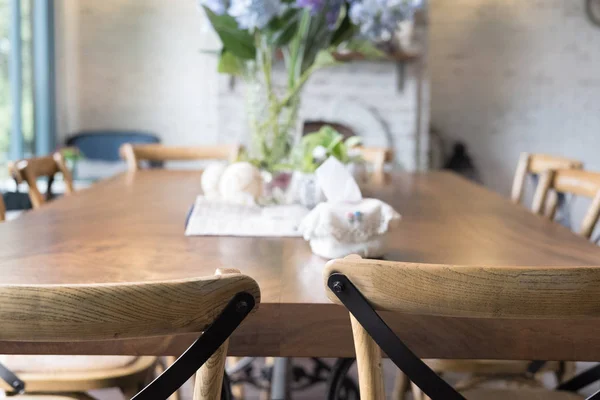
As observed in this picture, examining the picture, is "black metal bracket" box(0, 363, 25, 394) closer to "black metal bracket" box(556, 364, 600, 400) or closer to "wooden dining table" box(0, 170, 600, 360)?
"wooden dining table" box(0, 170, 600, 360)

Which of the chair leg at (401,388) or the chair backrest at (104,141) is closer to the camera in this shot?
the chair leg at (401,388)

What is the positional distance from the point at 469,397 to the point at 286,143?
0.94 meters

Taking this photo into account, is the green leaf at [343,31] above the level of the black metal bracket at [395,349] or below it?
above

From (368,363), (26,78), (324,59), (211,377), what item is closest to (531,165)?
(324,59)

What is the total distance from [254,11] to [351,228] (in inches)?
30.0

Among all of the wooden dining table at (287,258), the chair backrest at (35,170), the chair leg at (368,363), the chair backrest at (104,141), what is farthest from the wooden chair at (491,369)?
the chair backrest at (104,141)

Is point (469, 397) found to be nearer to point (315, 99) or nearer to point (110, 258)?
point (110, 258)

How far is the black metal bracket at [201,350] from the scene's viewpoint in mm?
654

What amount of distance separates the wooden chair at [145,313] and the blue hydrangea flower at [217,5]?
1.20m

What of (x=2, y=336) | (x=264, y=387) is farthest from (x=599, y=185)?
(x=2, y=336)

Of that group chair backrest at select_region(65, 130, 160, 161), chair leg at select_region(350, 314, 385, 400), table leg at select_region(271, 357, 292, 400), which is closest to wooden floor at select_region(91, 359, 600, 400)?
table leg at select_region(271, 357, 292, 400)

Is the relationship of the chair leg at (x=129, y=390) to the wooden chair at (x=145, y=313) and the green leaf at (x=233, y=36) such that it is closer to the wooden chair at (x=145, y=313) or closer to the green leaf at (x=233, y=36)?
the wooden chair at (x=145, y=313)

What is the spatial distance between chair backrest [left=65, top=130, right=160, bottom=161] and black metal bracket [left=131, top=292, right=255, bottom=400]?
5.12 m

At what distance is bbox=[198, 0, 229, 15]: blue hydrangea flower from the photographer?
66.0 inches
